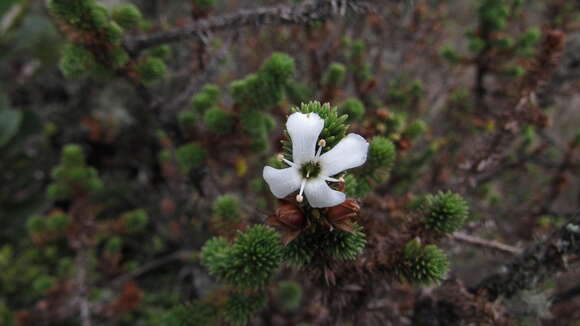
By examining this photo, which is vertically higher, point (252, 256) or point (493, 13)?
point (493, 13)

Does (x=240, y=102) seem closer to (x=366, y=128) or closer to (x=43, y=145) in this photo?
(x=366, y=128)

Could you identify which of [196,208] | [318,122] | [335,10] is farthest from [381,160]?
[196,208]

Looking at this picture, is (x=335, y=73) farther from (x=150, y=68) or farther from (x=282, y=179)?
(x=282, y=179)

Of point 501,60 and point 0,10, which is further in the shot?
point 0,10

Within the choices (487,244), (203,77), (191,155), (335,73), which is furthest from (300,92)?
(487,244)

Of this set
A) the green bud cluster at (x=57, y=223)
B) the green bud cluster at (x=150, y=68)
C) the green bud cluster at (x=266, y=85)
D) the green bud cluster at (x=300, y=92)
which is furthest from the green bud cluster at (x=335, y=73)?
the green bud cluster at (x=57, y=223)
